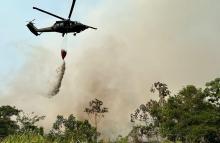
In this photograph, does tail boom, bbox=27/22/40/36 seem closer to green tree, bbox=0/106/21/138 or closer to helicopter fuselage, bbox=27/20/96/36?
helicopter fuselage, bbox=27/20/96/36

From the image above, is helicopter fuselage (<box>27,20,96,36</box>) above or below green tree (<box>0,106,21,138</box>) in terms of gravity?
below

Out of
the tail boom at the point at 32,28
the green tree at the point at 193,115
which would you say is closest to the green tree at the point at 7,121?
the green tree at the point at 193,115

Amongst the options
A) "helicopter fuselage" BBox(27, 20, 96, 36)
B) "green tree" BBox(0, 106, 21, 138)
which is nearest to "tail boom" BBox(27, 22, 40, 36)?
"helicopter fuselage" BBox(27, 20, 96, 36)

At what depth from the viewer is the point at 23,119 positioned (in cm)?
14625

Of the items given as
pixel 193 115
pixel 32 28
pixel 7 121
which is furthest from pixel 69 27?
pixel 7 121

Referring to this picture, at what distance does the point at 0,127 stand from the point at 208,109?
66968 millimetres

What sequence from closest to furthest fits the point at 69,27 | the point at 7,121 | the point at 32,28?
the point at 69,27 < the point at 32,28 < the point at 7,121

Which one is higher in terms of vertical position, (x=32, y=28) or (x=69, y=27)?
(x=32, y=28)

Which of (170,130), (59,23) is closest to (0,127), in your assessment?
(170,130)

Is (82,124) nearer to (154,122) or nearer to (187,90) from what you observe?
(154,122)

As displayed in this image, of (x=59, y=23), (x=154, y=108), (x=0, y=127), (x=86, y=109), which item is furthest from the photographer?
(x=86, y=109)

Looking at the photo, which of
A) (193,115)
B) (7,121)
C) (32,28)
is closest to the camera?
(32,28)

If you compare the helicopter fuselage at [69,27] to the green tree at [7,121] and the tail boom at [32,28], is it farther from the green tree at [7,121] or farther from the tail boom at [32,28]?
the green tree at [7,121]

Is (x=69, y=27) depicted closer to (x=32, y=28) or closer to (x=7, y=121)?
(x=32, y=28)
